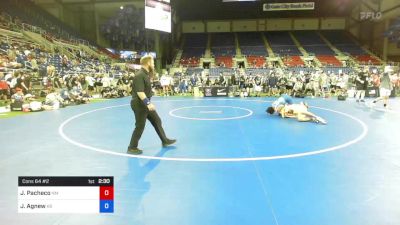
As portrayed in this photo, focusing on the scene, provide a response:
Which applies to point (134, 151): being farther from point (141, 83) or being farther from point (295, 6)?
point (295, 6)

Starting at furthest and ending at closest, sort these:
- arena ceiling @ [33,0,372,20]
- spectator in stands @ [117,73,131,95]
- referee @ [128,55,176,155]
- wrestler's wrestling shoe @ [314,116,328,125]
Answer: arena ceiling @ [33,0,372,20]
spectator in stands @ [117,73,131,95]
wrestler's wrestling shoe @ [314,116,328,125]
referee @ [128,55,176,155]

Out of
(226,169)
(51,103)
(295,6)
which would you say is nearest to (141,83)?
(226,169)

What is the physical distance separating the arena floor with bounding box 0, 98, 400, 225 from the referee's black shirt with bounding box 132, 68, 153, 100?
4.04 feet

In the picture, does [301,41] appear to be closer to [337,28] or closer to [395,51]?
[337,28]

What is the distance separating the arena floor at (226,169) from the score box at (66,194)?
0.99m

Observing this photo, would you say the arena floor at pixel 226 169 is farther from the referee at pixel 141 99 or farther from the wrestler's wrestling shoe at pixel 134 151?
the referee at pixel 141 99

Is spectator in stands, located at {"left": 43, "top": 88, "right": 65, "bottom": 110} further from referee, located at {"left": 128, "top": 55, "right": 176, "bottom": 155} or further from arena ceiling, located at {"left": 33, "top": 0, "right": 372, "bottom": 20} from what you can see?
arena ceiling, located at {"left": 33, "top": 0, "right": 372, "bottom": 20}

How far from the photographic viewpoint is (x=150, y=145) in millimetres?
6477

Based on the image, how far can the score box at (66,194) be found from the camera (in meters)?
2.24

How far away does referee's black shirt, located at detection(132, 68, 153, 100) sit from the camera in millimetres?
5566

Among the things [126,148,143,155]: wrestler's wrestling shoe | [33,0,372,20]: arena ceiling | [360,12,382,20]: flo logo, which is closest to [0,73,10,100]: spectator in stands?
[126,148,143,155]: wrestler's wrestling shoe

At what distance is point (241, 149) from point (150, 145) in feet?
6.56

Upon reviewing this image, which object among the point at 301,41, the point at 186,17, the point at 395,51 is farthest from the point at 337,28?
the point at 186,17

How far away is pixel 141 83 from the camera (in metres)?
5.59
